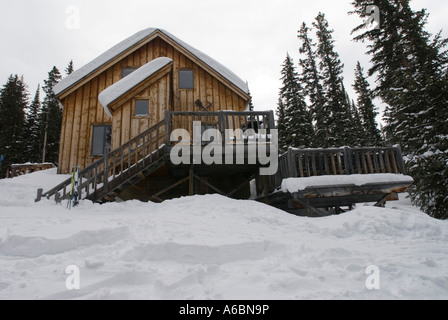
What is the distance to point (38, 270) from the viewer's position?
2727 mm

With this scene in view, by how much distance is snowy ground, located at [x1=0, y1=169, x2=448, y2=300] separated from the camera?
2297mm

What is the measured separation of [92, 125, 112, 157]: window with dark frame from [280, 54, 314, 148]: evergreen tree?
57.0 ft

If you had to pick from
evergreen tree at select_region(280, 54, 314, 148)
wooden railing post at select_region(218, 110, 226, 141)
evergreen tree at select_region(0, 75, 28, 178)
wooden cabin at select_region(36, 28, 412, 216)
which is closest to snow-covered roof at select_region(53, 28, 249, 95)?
wooden cabin at select_region(36, 28, 412, 216)

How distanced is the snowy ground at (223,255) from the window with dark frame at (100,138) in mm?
6674

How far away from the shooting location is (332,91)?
77.0 feet

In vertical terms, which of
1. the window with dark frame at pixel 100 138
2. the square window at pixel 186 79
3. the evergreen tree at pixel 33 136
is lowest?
the window with dark frame at pixel 100 138

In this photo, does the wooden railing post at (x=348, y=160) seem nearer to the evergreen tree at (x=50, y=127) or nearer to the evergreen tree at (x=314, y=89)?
the evergreen tree at (x=314, y=89)

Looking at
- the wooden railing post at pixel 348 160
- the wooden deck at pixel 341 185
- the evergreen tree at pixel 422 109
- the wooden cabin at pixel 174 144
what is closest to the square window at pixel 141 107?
the wooden cabin at pixel 174 144

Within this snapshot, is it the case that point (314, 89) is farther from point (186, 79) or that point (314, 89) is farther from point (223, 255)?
point (223, 255)

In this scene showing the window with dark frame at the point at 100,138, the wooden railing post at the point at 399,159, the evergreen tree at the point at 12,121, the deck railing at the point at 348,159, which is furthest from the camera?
the evergreen tree at the point at 12,121

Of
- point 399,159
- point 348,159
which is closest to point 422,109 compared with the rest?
point 399,159

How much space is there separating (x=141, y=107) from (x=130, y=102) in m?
0.54

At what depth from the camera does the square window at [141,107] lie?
11.7 metres

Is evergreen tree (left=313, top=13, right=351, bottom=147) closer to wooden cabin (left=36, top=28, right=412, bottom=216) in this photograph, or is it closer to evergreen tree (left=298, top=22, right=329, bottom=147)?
evergreen tree (left=298, top=22, right=329, bottom=147)
